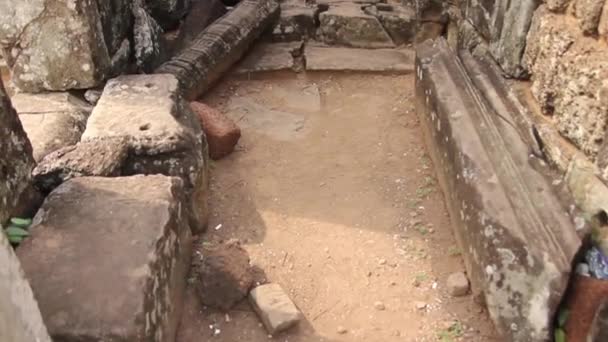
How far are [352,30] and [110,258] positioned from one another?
3635 mm

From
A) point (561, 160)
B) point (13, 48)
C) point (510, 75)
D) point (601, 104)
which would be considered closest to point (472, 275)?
point (561, 160)

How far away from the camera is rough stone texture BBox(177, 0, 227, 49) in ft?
15.6

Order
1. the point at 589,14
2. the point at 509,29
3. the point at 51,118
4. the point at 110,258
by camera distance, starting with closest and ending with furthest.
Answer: the point at 110,258 < the point at 589,14 < the point at 51,118 < the point at 509,29

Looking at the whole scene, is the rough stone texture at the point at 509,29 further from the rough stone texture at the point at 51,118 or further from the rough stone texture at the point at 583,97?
the rough stone texture at the point at 51,118

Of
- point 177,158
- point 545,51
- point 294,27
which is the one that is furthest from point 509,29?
point 294,27

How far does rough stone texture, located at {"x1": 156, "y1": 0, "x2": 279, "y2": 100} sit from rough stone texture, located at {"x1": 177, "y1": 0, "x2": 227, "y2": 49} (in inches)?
8.4

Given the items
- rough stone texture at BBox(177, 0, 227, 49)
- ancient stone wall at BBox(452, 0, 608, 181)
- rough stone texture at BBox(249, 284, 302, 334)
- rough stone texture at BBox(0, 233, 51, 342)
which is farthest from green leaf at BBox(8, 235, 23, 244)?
rough stone texture at BBox(177, 0, 227, 49)

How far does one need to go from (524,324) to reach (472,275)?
0.37 meters

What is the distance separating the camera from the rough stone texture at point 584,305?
1.97 m

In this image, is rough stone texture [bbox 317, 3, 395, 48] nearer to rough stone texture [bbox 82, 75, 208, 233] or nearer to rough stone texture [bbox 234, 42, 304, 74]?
Answer: rough stone texture [bbox 234, 42, 304, 74]

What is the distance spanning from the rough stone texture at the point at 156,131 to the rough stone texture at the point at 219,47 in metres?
0.71

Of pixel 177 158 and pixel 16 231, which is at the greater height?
pixel 16 231

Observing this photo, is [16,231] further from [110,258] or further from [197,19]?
[197,19]

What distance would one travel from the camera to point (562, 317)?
81.4 inches
